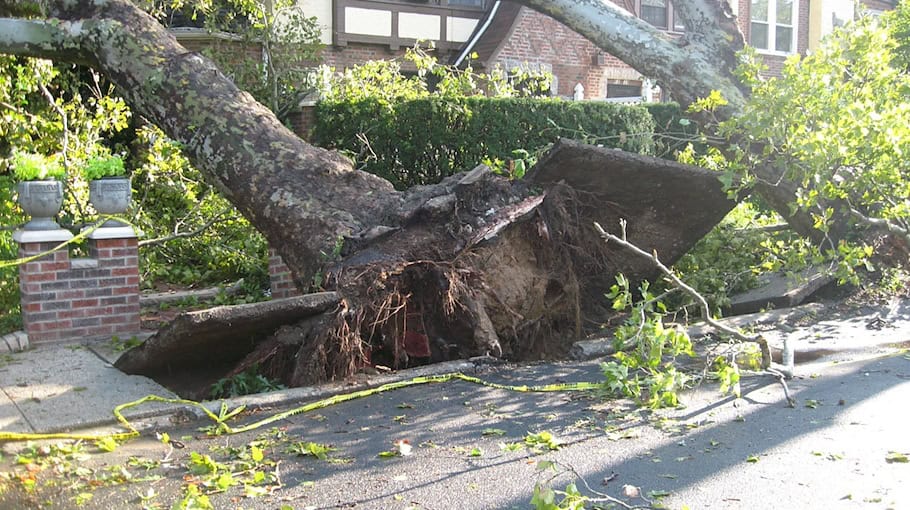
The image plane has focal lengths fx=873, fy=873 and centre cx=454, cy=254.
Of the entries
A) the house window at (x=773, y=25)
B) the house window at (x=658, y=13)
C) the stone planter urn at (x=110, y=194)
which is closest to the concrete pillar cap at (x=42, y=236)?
the stone planter urn at (x=110, y=194)

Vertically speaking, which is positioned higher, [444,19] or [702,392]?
[444,19]

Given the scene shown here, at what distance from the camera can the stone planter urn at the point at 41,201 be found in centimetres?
634

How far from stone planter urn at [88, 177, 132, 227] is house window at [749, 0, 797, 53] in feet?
70.6

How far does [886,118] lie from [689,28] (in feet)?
8.73

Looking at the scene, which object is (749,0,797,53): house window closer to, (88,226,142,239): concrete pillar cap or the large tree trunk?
the large tree trunk

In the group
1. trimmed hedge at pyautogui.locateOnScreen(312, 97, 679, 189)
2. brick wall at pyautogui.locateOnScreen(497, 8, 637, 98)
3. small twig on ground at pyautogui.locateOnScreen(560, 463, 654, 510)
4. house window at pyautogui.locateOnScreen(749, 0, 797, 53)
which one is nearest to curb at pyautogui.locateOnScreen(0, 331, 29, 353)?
small twig on ground at pyautogui.locateOnScreen(560, 463, 654, 510)

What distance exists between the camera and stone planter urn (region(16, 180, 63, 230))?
250 inches

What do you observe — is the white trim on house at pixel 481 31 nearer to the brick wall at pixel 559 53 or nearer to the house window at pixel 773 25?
the brick wall at pixel 559 53

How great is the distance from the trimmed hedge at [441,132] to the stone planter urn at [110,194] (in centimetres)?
400

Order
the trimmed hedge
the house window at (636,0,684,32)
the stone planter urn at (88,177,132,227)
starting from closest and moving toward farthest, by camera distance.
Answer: the stone planter urn at (88,177,132,227)
the trimmed hedge
the house window at (636,0,684,32)

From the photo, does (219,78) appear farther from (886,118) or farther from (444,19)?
Answer: (444,19)

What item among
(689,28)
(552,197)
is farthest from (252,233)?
(689,28)

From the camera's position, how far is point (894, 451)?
13.5 feet

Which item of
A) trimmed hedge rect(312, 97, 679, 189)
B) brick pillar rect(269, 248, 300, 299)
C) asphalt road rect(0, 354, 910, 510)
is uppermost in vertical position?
trimmed hedge rect(312, 97, 679, 189)
